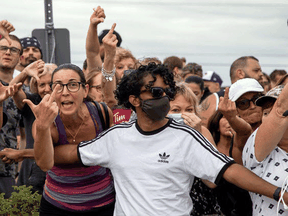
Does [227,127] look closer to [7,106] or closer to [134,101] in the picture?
[134,101]

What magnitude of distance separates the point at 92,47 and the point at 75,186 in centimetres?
179

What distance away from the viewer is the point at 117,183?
3447mm

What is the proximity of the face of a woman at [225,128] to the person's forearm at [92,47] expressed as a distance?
1.52 m

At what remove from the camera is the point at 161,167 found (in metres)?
3.28

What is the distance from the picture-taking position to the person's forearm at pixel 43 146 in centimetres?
345

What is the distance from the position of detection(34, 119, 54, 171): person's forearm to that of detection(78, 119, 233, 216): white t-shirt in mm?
448

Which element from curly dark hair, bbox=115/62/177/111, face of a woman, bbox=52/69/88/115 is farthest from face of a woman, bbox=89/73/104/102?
curly dark hair, bbox=115/62/177/111

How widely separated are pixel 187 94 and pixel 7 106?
224 cm

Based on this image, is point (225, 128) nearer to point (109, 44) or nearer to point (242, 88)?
point (242, 88)

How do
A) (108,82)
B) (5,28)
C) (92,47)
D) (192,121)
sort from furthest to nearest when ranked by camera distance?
(92,47) → (5,28) → (108,82) → (192,121)

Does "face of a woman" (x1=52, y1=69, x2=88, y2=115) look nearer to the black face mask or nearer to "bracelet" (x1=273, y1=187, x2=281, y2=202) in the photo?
the black face mask

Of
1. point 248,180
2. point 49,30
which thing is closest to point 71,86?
point 248,180

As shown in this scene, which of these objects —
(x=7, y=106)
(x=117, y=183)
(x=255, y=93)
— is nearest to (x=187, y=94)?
(x=255, y=93)

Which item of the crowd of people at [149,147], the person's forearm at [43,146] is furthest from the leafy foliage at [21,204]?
the person's forearm at [43,146]
